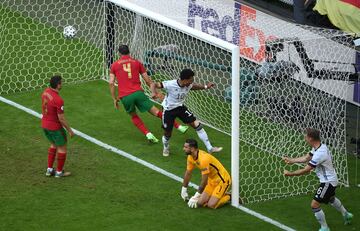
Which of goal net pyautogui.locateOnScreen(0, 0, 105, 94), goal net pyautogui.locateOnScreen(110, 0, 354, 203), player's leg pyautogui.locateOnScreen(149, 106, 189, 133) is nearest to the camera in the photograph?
goal net pyautogui.locateOnScreen(110, 0, 354, 203)

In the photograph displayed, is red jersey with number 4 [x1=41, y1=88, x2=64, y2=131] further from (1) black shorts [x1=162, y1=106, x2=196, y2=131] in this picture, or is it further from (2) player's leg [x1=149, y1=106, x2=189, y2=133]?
(2) player's leg [x1=149, y1=106, x2=189, y2=133]

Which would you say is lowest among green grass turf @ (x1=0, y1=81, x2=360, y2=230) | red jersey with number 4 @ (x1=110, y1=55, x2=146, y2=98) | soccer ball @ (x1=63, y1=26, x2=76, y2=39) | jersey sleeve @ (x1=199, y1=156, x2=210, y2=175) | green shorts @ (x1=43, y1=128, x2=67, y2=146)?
green grass turf @ (x1=0, y1=81, x2=360, y2=230)

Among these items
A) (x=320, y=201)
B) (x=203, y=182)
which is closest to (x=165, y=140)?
(x=203, y=182)

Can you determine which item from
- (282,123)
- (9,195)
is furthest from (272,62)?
(9,195)

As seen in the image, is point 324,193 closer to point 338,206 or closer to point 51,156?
point 338,206

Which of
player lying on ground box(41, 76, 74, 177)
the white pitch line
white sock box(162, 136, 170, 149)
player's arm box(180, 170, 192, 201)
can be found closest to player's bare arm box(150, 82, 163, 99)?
white sock box(162, 136, 170, 149)

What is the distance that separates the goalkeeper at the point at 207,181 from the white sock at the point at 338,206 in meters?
1.59

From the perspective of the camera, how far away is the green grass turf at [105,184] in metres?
14.4

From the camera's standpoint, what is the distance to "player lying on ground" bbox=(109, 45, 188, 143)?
17016 mm

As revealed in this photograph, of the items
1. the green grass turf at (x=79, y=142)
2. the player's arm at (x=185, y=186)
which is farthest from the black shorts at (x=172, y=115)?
the player's arm at (x=185, y=186)

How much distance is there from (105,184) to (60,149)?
2.88 feet

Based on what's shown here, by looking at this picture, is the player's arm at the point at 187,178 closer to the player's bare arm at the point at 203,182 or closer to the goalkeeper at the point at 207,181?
the goalkeeper at the point at 207,181

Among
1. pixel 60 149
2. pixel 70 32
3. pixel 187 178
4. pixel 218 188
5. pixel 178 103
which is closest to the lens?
pixel 187 178

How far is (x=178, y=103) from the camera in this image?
16.5 m
